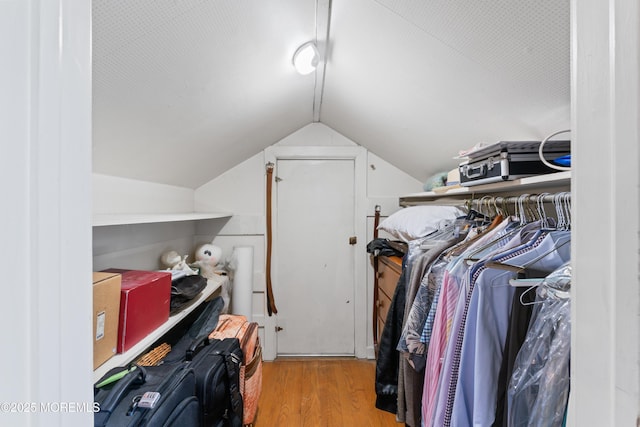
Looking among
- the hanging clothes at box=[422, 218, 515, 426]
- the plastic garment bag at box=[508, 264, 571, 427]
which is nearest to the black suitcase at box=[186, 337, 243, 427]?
the hanging clothes at box=[422, 218, 515, 426]

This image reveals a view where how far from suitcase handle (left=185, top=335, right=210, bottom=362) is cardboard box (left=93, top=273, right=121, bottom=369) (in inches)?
14.1

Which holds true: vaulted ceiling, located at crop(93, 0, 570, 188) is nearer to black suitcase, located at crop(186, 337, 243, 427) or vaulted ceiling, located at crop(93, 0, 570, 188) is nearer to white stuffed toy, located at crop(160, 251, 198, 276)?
white stuffed toy, located at crop(160, 251, 198, 276)

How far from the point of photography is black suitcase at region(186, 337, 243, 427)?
1.11 meters

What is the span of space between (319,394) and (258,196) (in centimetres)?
154

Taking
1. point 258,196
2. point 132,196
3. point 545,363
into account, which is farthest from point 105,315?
point 258,196

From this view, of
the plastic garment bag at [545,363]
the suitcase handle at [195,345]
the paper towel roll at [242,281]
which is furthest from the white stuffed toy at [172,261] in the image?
the plastic garment bag at [545,363]

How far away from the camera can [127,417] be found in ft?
2.65

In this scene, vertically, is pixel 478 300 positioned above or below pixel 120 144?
below

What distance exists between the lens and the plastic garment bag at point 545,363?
1.76 ft

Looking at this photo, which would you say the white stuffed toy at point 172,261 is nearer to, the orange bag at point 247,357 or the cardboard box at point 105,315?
the orange bag at point 247,357

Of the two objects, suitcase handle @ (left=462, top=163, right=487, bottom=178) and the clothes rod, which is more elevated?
suitcase handle @ (left=462, top=163, right=487, bottom=178)

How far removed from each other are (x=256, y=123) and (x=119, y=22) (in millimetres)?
1016
